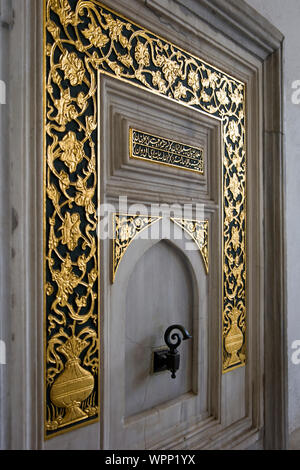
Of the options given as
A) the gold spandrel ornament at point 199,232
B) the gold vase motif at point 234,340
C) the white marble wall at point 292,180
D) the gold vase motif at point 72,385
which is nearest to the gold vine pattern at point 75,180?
the gold vase motif at point 72,385

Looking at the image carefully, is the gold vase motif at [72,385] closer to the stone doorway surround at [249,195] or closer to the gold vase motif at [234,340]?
the stone doorway surround at [249,195]

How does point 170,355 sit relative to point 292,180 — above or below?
below

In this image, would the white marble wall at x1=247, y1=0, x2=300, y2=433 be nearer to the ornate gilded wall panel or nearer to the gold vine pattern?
the ornate gilded wall panel

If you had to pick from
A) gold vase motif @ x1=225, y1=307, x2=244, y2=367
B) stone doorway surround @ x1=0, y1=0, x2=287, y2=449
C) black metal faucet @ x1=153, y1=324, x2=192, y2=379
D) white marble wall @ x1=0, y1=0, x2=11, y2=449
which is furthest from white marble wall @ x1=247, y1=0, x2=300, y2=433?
white marble wall @ x1=0, y1=0, x2=11, y2=449

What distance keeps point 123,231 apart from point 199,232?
27 centimetres

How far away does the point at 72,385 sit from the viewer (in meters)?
0.77

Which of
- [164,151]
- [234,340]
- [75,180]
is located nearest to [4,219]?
[75,180]

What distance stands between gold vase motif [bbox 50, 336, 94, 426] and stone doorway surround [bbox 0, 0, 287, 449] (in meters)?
0.04

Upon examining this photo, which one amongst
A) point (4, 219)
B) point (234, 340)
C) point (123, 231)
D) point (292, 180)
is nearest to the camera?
point (4, 219)

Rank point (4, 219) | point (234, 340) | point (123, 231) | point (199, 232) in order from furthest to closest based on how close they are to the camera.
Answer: point (234, 340)
point (199, 232)
point (123, 231)
point (4, 219)

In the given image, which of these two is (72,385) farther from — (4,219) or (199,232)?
(199,232)

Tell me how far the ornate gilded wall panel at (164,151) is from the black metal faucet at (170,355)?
406 mm

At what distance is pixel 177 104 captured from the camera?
0.99m

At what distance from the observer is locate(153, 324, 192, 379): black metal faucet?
3.05 ft
